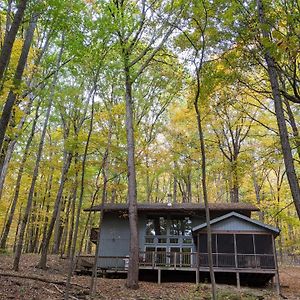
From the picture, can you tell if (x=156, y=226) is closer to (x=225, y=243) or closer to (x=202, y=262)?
(x=202, y=262)

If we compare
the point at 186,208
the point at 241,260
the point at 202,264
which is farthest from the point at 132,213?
the point at 241,260

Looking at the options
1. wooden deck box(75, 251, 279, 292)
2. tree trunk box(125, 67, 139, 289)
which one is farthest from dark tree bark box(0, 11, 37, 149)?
wooden deck box(75, 251, 279, 292)

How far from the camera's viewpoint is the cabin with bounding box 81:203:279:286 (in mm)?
15562

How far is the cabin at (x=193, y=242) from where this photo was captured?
1556cm

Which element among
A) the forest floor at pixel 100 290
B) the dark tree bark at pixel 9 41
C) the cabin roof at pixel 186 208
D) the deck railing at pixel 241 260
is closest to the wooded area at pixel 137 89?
the dark tree bark at pixel 9 41

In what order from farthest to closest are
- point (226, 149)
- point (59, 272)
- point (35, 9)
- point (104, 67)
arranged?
point (226, 149) < point (59, 272) < point (104, 67) < point (35, 9)

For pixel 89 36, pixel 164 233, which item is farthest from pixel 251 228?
pixel 89 36

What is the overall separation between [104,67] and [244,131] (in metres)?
15.5

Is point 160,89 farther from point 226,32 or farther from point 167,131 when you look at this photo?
point 226,32

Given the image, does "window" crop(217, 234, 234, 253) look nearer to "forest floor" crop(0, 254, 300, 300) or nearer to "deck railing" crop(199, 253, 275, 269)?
"deck railing" crop(199, 253, 275, 269)

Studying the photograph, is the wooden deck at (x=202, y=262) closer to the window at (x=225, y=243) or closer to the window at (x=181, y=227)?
the window at (x=225, y=243)

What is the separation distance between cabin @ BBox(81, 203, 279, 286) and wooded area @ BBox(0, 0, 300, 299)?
91.7 inches

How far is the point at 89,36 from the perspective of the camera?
Result: 33.0ft

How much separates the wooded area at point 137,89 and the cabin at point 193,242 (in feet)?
7.64
